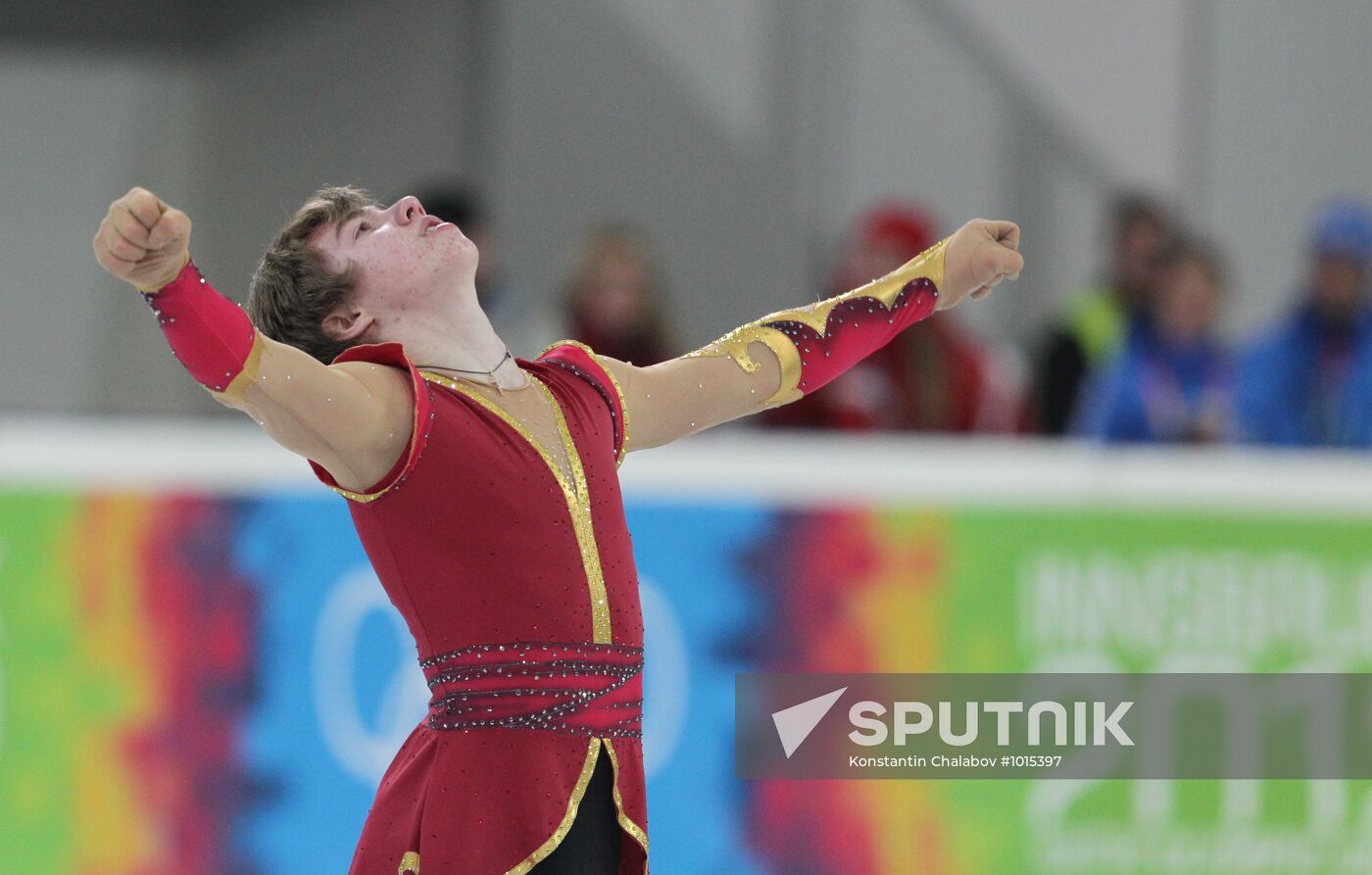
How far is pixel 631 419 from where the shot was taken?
2.75 m

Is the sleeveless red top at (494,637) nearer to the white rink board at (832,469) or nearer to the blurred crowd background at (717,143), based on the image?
the white rink board at (832,469)

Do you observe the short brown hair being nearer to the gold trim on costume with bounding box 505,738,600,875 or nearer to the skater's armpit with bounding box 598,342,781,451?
the skater's armpit with bounding box 598,342,781,451

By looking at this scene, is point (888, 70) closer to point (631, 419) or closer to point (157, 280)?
point (631, 419)

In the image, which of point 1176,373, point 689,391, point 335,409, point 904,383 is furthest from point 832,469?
point 335,409

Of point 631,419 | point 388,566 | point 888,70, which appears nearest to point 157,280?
point 388,566

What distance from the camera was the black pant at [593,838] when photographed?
96.7 inches

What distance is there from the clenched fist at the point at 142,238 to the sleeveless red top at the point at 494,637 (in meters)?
0.32

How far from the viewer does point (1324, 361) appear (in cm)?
588

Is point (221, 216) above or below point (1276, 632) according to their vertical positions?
above

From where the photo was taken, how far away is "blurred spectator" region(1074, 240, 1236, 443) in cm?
568

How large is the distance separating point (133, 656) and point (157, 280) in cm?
252

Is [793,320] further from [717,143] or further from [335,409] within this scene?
[717,143]


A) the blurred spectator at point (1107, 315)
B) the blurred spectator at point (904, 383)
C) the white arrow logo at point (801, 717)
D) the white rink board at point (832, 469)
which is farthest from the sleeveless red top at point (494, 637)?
the blurred spectator at point (1107, 315)

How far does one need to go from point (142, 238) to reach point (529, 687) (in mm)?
741
